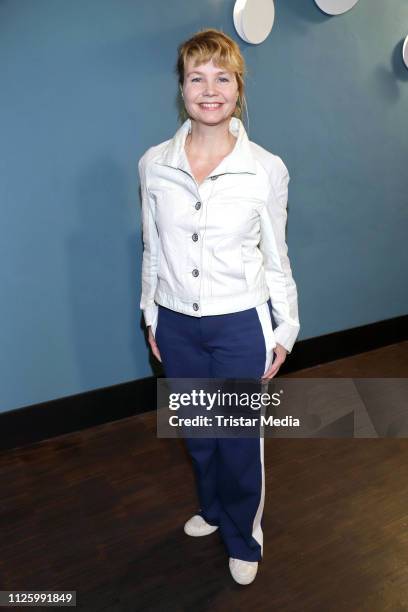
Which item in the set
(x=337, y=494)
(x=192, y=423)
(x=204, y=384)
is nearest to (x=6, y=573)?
(x=192, y=423)

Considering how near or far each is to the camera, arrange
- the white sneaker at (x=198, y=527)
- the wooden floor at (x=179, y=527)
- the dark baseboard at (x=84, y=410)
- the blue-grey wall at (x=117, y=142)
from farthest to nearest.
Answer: the dark baseboard at (x=84, y=410) < the blue-grey wall at (x=117, y=142) < the white sneaker at (x=198, y=527) < the wooden floor at (x=179, y=527)

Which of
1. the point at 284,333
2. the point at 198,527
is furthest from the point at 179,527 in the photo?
the point at 284,333

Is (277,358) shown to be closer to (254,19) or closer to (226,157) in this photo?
(226,157)

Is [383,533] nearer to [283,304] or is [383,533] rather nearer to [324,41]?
[283,304]

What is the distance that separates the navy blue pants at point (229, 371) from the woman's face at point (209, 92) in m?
0.51

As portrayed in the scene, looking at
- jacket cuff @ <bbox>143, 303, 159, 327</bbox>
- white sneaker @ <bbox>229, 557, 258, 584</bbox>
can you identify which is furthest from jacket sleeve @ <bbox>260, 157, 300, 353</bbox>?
white sneaker @ <bbox>229, 557, 258, 584</bbox>

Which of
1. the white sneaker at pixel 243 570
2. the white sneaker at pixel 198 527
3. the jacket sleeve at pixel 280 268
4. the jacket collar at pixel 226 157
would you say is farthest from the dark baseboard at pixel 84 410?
the jacket collar at pixel 226 157

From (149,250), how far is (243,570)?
0.96 m

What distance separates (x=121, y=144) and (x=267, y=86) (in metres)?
0.76

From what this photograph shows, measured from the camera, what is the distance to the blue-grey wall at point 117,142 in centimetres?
213

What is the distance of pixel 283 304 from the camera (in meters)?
1.61

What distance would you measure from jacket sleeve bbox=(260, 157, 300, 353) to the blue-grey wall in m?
0.98

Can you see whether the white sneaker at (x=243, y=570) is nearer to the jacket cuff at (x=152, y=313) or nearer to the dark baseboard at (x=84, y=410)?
the jacket cuff at (x=152, y=313)

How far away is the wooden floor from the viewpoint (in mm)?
1660
